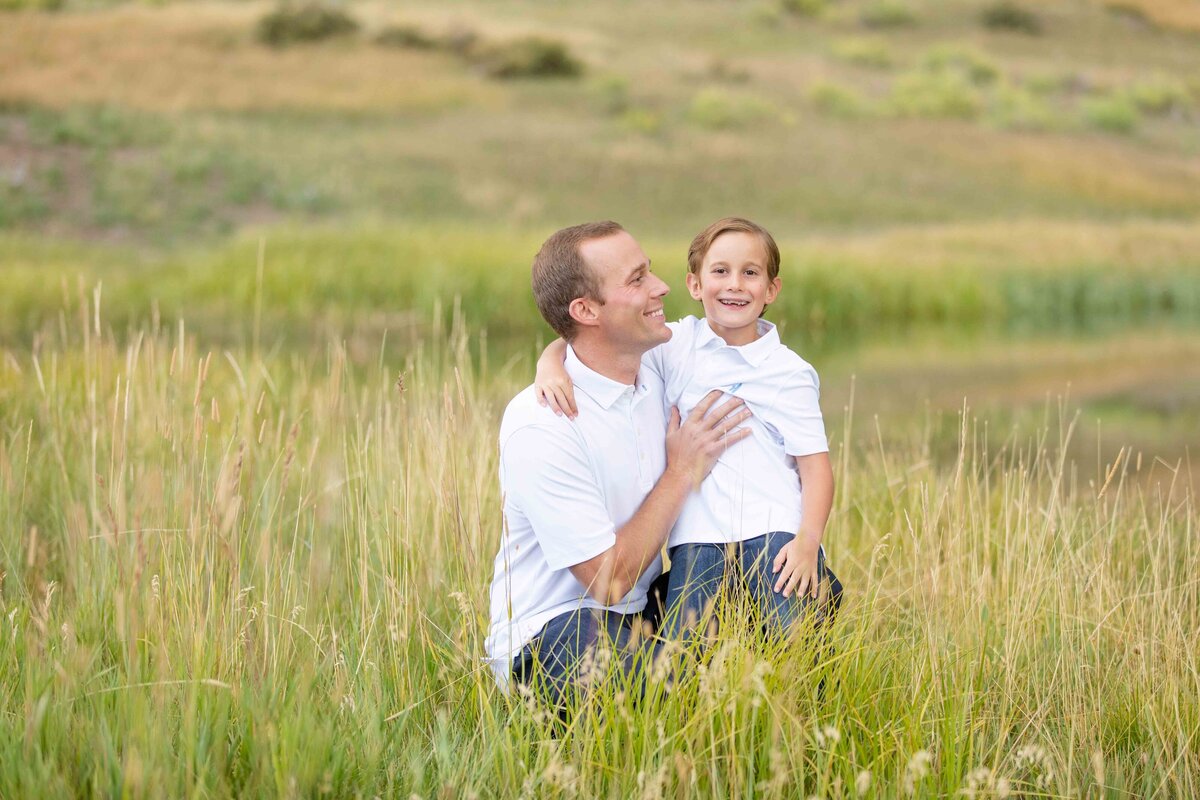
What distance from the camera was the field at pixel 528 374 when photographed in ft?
7.43

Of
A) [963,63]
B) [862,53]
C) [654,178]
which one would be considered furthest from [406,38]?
[963,63]

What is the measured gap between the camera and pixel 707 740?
90.7 inches

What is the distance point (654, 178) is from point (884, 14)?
1920 centimetres

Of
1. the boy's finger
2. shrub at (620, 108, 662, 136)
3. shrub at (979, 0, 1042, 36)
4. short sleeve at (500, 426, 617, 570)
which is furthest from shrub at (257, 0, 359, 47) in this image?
the boy's finger

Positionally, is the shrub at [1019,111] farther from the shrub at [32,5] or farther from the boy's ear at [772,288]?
the boy's ear at [772,288]

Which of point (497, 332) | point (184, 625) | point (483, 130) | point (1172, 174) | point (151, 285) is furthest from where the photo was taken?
point (1172, 174)

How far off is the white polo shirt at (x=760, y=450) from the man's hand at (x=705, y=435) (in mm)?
33

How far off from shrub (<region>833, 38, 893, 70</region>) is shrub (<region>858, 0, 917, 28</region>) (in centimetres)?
302

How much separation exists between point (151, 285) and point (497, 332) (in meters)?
3.81

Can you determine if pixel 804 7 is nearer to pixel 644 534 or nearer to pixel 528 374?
pixel 528 374

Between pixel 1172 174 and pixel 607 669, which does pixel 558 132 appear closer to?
pixel 1172 174

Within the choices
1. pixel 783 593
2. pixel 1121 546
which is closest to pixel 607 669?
pixel 783 593

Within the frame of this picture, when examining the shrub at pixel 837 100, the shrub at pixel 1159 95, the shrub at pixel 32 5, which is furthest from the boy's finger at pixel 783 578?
the shrub at pixel 1159 95

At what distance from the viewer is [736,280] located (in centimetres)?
256
